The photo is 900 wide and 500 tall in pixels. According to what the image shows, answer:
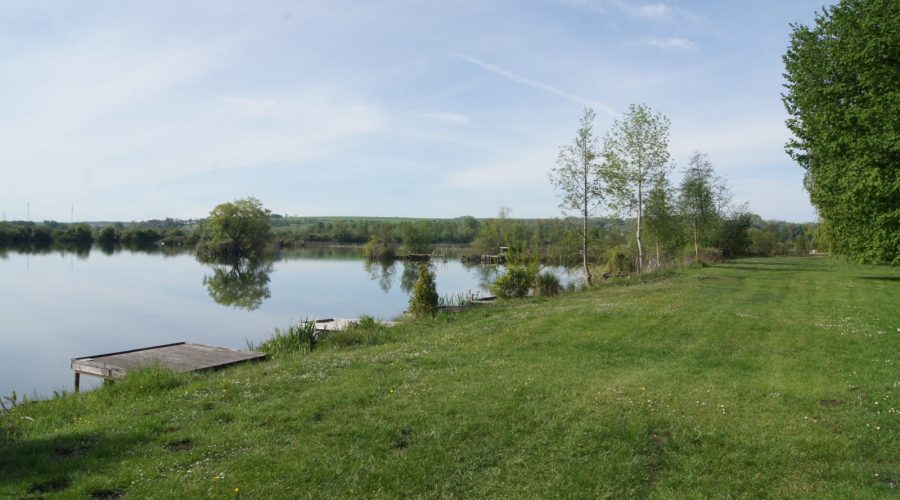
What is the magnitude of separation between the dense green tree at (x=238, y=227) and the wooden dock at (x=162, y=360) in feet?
243

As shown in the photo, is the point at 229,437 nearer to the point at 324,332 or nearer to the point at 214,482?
the point at 214,482

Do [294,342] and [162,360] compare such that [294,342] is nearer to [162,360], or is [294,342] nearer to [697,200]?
[162,360]

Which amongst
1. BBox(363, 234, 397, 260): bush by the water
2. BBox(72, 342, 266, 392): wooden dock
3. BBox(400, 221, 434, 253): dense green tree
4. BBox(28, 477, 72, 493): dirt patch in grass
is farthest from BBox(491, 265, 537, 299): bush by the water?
BBox(400, 221, 434, 253): dense green tree

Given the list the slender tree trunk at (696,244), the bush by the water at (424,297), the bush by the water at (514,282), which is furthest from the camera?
the slender tree trunk at (696,244)

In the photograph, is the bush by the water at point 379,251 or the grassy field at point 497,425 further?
the bush by the water at point 379,251

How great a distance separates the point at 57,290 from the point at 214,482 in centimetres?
3584

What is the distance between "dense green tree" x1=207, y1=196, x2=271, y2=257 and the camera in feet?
266

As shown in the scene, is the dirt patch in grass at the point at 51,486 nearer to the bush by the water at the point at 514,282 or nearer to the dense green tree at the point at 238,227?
the bush by the water at the point at 514,282

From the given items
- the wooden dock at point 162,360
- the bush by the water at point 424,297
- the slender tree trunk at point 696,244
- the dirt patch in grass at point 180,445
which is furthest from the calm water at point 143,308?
the slender tree trunk at point 696,244

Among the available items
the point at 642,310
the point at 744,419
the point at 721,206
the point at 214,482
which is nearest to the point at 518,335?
the point at 642,310

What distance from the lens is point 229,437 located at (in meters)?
5.84

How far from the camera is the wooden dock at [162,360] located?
9883mm

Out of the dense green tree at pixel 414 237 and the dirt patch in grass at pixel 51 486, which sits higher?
the dense green tree at pixel 414 237

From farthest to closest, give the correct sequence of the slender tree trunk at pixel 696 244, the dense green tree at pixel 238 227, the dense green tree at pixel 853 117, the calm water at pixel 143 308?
the dense green tree at pixel 238 227
the slender tree trunk at pixel 696 244
the dense green tree at pixel 853 117
the calm water at pixel 143 308
